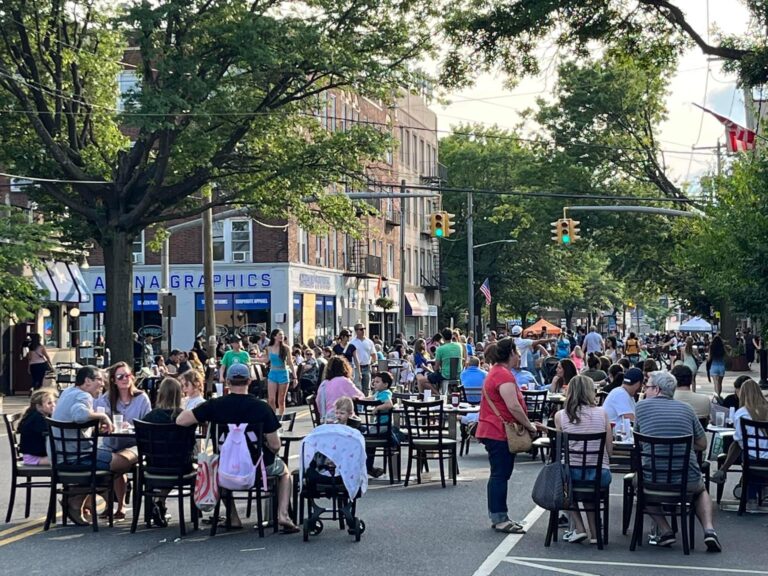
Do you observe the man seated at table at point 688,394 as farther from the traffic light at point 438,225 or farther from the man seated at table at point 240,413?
the traffic light at point 438,225

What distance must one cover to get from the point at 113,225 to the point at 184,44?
15.8 ft

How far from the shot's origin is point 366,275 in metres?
64.2

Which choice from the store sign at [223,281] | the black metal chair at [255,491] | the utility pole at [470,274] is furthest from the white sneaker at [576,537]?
the utility pole at [470,274]

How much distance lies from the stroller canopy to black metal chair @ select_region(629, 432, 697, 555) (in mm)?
2357

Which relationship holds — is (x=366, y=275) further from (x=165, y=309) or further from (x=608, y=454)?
(x=608, y=454)

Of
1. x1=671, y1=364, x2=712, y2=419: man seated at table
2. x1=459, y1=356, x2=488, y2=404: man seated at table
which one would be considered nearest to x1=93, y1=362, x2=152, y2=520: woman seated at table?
x1=671, y1=364, x2=712, y2=419: man seated at table

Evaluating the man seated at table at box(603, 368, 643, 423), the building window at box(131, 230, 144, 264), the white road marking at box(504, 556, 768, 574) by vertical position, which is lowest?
the white road marking at box(504, 556, 768, 574)

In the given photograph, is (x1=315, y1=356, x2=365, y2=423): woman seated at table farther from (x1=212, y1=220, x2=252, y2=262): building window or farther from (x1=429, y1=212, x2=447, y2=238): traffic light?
(x1=212, y1=220, x2=252, y2=262): building window

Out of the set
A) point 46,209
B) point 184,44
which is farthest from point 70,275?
point 184,44

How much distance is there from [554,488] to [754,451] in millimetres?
2821

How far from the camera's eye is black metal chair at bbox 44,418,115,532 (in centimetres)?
1182

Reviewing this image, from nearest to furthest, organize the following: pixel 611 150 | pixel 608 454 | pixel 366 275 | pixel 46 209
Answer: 1. pixel 608 454
2. pixel 46 209
3. pixel 611 150
4. pixel 366 275

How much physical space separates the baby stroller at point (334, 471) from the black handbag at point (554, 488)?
1535 millimetres

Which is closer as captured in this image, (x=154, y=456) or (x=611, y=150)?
(x=154, y=456)
